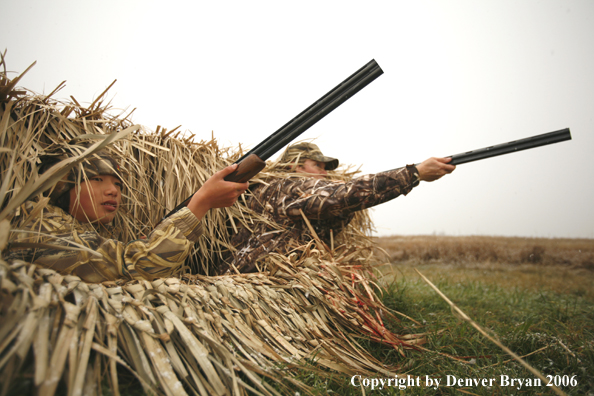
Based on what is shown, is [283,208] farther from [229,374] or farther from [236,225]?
[229,374]

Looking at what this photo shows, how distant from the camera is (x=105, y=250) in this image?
37.7 inches

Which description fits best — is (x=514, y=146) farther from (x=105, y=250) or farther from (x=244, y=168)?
(x=105, y=250)

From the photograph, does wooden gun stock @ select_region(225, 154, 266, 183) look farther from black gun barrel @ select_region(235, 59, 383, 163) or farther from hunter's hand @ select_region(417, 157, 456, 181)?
hunter's hand @ select_region(417, 157, 456, 181)

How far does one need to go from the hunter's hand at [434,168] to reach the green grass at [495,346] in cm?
78

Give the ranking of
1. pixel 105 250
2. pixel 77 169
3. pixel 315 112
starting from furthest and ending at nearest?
pixel 315 112 → pixel 77 169 → pixel 105 250

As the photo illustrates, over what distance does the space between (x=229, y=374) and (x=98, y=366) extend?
0.28 meters

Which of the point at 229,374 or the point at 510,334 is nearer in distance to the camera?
the point at 229,374

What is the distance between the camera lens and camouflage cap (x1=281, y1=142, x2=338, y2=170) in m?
2.34

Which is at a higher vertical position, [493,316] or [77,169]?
[77,169]

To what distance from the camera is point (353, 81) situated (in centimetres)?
144

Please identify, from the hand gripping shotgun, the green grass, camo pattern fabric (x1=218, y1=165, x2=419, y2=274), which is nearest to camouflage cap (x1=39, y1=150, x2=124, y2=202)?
the hand gripping shotgun

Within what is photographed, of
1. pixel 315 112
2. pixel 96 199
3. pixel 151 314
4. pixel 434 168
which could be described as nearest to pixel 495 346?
pixel 434 168

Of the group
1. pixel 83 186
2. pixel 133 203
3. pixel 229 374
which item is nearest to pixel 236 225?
pixel 133 203

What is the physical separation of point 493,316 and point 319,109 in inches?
68.9
